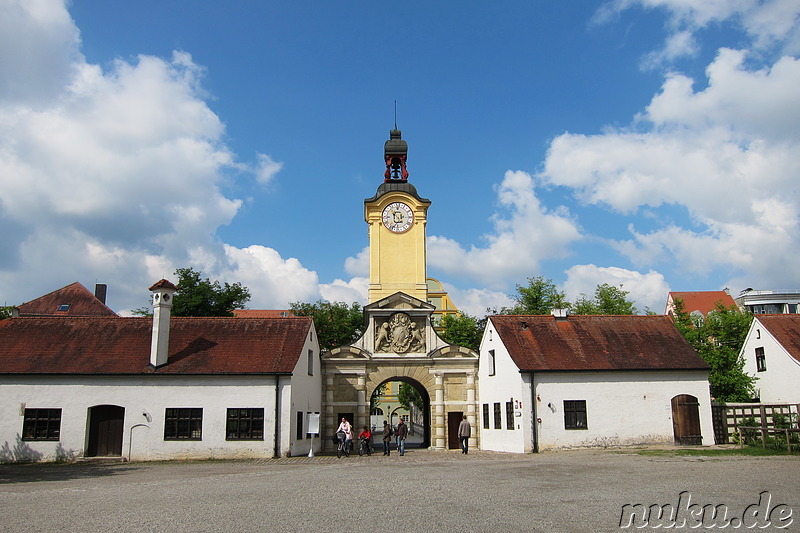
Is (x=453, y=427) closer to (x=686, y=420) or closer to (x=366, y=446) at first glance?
(x=366, y=446)

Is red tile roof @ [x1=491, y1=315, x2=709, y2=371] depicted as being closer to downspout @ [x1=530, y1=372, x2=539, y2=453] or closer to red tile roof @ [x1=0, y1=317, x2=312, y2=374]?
downspout @ [x1=530, y1=372, x2=539, y2=453]

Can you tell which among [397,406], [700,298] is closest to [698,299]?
[700,298]

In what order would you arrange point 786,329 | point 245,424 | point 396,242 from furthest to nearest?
point 396,242 → point 786,329 → point 245,424

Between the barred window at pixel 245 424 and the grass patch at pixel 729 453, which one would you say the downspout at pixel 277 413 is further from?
the grass patch at pixel 729 453

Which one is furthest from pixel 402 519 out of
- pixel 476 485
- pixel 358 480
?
pixel 358 480

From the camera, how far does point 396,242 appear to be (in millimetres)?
39781

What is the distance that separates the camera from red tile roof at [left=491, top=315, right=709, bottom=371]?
3022 cm

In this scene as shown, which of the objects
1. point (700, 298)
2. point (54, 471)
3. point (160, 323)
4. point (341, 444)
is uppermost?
point (700, 298)

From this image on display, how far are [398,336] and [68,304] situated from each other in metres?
27.7

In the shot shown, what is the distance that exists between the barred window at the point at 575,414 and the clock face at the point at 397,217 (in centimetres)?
1484

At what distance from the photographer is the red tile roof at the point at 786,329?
3368 centimetres

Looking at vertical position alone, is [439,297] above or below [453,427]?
above

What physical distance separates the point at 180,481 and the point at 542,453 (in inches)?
630

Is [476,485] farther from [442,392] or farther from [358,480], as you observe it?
[442,392]
